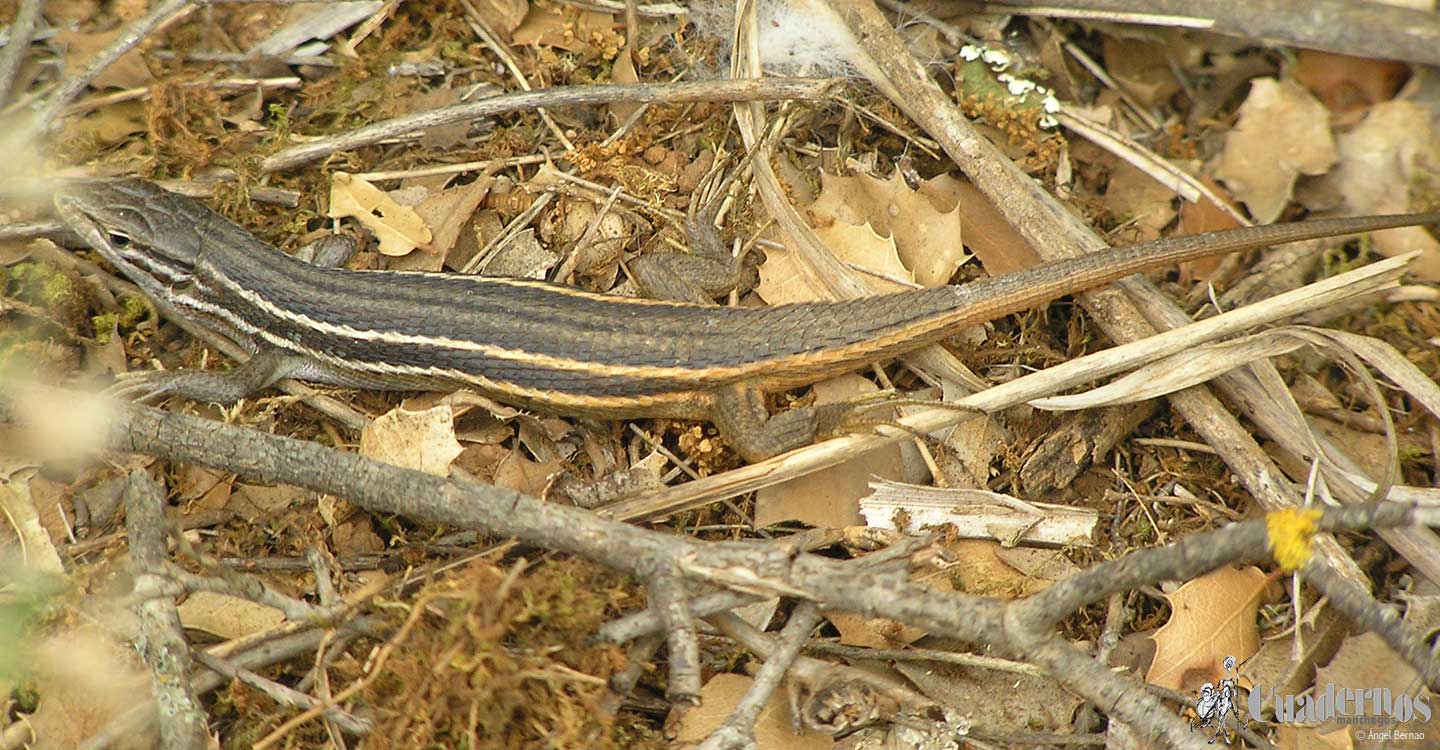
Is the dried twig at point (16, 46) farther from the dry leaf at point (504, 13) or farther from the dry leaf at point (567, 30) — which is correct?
the dry leaf at point (567, 30)

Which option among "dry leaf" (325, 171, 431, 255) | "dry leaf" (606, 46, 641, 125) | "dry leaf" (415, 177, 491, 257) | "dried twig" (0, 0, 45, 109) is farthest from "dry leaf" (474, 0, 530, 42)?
"dried twig" (0, 0, 45, 109)

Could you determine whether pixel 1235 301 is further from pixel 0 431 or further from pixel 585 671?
pixel 0 431

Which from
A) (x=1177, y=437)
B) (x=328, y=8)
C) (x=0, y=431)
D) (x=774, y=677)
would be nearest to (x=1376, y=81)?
(x=1177, y=437)

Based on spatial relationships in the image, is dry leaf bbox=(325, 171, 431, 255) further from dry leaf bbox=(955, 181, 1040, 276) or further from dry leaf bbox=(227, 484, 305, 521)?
dry leaf bbox=(955, 181, 1040, 276)

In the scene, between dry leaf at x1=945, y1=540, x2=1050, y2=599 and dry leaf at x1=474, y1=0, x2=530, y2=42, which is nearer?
dry leaf at x1=945, y1=540, x2=1050, y2=599

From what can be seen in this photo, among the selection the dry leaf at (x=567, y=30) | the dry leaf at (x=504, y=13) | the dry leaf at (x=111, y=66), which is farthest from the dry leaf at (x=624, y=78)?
the dry leaf at (x=111, y=66)

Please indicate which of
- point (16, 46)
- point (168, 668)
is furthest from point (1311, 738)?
point (16, 46)

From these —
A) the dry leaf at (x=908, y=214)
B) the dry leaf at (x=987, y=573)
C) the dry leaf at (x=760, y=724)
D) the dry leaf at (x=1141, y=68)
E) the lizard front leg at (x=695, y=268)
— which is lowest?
the dry leaf at (x=760, y=724)
